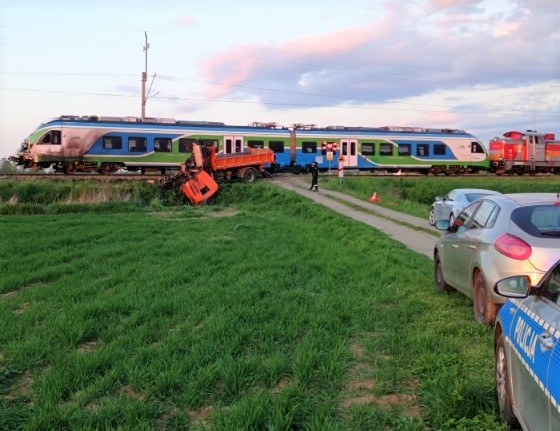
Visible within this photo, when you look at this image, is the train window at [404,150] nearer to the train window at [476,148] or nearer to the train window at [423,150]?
the train window at [423,150]

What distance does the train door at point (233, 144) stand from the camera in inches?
1407

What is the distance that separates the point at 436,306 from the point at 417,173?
3655cm

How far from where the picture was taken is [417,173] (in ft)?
139

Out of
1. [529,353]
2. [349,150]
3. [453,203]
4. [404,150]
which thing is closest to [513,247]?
[529,353]

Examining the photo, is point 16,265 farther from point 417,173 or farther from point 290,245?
point 417,173

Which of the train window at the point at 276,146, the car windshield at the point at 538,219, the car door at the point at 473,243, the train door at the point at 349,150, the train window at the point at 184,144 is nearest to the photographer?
the car windshield at the point at 538,219

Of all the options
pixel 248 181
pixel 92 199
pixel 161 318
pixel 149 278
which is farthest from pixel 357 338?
pixel 248 181

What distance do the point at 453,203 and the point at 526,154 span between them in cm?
2877

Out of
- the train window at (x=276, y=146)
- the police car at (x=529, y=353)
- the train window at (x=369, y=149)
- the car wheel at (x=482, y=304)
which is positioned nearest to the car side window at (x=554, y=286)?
the police car at (x=529, y=353)

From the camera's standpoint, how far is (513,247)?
18.3ft

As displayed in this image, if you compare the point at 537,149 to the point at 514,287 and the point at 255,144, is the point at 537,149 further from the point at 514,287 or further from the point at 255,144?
the point at 514,287

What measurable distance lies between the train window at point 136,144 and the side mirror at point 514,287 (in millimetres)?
31874

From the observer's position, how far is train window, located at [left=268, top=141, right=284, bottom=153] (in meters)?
36.7

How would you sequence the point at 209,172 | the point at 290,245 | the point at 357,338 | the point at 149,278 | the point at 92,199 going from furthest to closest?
the point at 209,172 < the point at 92,199 < the point at 290,245 < the point at 149,278 < the point at 357,338
